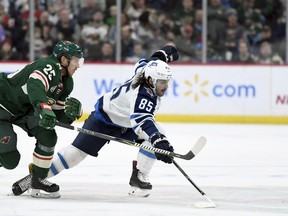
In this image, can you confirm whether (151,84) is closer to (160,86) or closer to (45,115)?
(160,86)

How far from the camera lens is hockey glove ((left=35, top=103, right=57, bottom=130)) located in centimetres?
573

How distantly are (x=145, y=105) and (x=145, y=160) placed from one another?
47 cm

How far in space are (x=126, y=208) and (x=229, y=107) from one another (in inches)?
268

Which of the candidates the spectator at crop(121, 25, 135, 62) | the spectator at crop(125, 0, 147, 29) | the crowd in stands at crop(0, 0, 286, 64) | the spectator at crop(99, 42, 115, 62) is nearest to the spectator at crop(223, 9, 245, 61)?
the crowd in stands at crop(0, 0, 286, 64)

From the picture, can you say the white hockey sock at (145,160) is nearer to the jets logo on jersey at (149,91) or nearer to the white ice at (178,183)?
the white ice at (178,183)

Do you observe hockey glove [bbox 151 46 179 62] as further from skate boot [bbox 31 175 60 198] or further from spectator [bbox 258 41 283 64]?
spectator [bbox 258 41 283 64]

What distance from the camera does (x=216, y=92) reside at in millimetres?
12375

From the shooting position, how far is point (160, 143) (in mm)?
5793

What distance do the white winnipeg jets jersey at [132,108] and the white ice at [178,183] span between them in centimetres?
45

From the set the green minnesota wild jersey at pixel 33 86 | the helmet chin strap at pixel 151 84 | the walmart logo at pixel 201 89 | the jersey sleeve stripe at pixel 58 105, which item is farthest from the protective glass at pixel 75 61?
the walmart logo at pixel 201 89

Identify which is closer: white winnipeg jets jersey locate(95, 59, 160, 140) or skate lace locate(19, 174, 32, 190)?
white winnipeg jets jersey locate(95, 59, 160, 140)

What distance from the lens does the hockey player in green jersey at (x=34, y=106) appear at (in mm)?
5887

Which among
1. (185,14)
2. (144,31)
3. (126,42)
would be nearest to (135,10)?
(144,31)

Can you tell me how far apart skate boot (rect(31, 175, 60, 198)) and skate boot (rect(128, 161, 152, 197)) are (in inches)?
19.1
